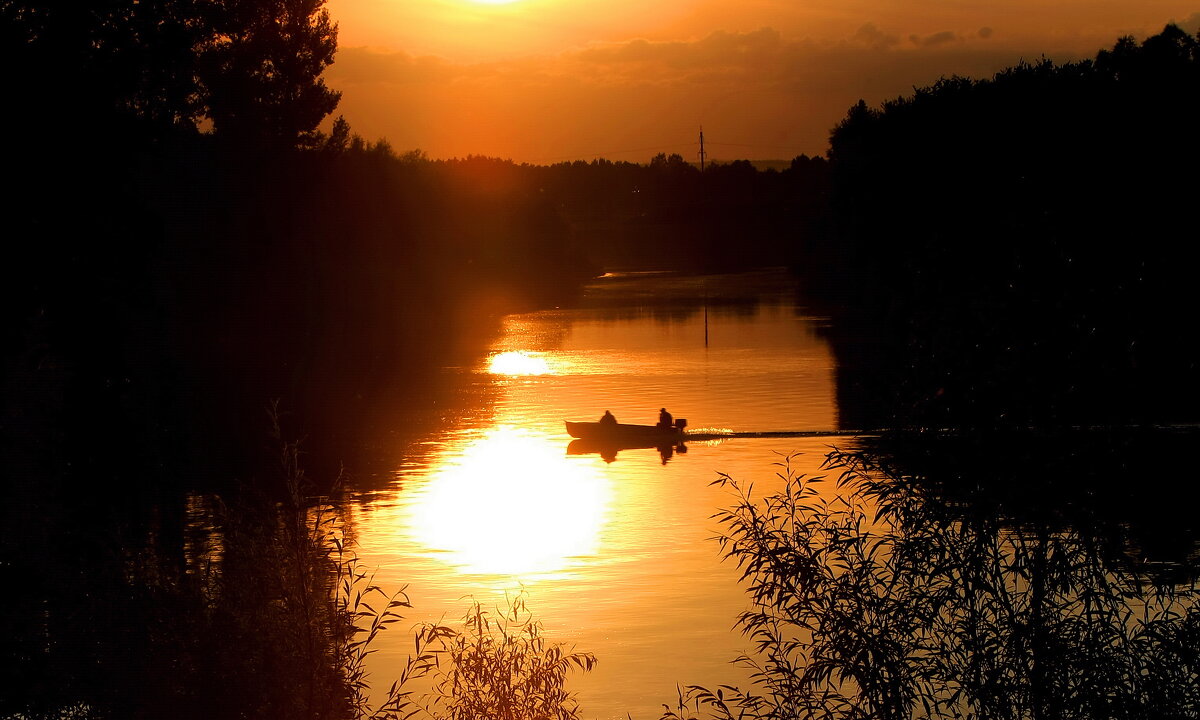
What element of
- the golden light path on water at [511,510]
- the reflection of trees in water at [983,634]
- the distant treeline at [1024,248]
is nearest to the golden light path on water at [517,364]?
the distant treeline at [1024,248]

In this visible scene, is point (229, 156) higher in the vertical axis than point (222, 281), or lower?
higher

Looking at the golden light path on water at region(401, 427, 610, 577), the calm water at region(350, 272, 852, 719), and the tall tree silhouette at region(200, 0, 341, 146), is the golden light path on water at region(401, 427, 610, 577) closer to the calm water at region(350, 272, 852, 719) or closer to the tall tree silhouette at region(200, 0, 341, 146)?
the calm water at region(350, 272, 852, 719)

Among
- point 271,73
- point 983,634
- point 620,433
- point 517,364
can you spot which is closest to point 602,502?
point 620,433

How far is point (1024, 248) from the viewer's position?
16.9 meters

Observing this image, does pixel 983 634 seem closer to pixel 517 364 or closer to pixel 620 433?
pixel 620 433

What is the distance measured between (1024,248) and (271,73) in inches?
2617

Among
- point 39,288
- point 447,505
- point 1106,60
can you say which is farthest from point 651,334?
point 39,288

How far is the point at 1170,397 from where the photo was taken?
18406 mm

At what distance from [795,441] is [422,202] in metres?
88.0

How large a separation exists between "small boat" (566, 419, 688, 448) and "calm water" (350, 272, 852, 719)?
25.2 inches

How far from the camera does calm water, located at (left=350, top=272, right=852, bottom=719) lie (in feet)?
82.7

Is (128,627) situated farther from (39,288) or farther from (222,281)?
(222,281)

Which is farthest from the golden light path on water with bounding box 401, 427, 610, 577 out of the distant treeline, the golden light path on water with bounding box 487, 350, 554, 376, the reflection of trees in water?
the golden light path on water with bounding box 487, 350, 554, 376

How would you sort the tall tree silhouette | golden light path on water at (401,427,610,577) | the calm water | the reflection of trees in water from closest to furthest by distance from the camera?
the reflection of trees in water < the calm water < golden light path on water at (401,427,610,577) < the tall tree silhouette
